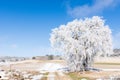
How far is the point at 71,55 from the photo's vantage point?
58250mm

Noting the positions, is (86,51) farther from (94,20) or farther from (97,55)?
(94,20)

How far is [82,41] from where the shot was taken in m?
57.1

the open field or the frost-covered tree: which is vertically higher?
the frost-covered tree

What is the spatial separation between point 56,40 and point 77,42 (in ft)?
17.2

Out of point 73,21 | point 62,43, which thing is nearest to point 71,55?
point 62,43

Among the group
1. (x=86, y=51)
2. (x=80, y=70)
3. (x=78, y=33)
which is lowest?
(x=80, y=70)

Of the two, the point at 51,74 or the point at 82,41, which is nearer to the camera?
the point at 51,74

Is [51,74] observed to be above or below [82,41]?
below

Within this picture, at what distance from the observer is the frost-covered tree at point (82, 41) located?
56.8 metres

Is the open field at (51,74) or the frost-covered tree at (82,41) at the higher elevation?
the frost-covered tree at (82,41)

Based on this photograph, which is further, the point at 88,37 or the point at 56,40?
the point at 56,40

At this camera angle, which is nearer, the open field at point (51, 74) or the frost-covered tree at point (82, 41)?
the open field at point (51, 74)

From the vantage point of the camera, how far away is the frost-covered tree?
56812 mm

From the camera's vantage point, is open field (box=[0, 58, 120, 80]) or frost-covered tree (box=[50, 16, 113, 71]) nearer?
open field (box=[0, 58, 120, 80])
